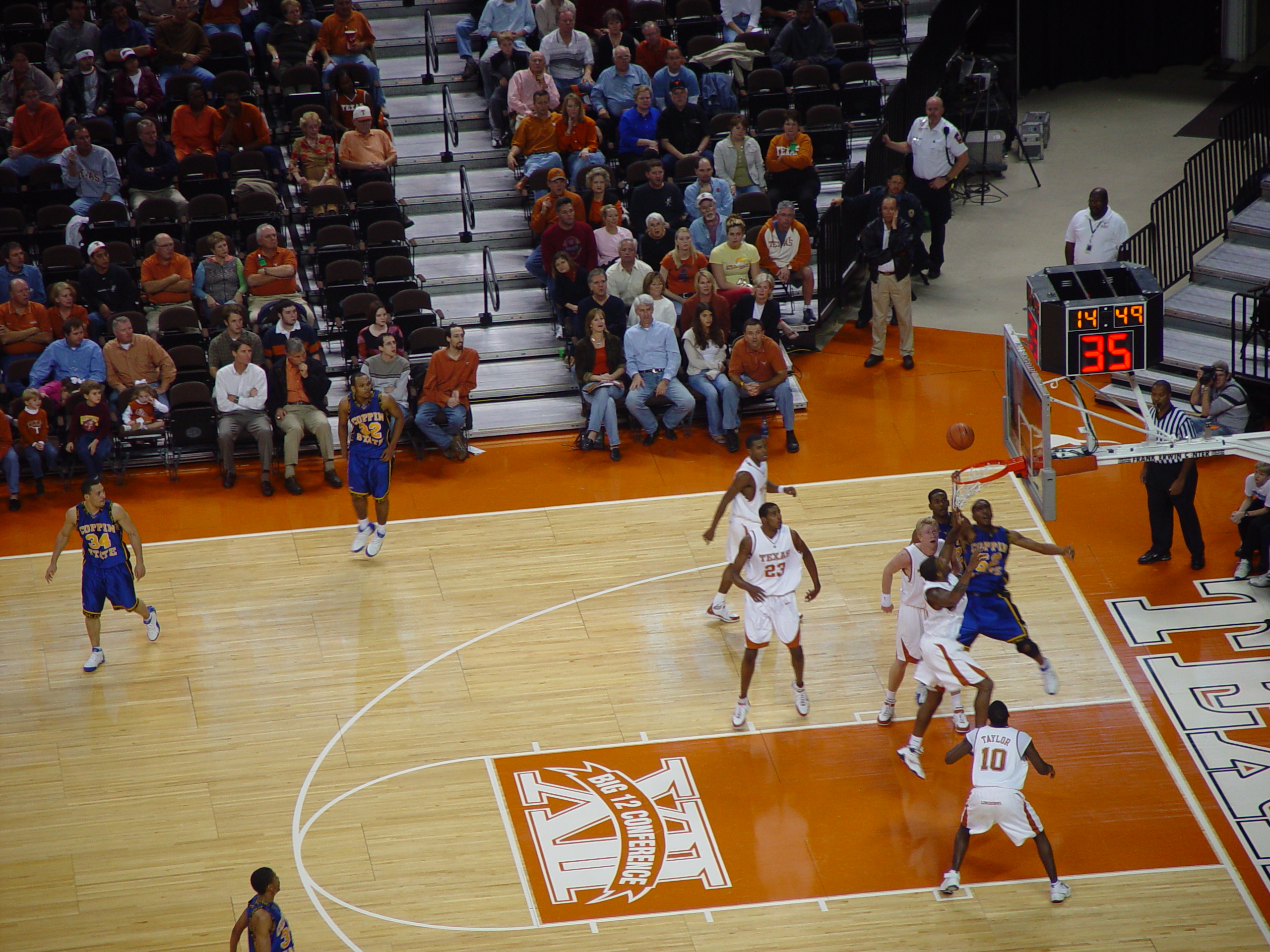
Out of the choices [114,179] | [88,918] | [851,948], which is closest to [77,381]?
[114,179]

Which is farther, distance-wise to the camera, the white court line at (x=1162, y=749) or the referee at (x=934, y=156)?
the referee at (x=934, y=156)

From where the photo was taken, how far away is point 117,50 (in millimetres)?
18266

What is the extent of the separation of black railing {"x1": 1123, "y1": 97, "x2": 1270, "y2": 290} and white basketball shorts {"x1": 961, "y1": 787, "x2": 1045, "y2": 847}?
851 centimetres

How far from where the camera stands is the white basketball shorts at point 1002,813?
32.3 ft

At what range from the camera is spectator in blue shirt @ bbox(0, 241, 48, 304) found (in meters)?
15.6

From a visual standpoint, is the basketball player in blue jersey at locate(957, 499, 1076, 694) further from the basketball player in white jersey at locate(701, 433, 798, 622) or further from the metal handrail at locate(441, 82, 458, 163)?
the metal handrail at locate(441, 82, 458, 163)

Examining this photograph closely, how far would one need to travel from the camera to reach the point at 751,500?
12.1 meters

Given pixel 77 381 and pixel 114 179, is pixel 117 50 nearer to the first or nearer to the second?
pixel 114 179

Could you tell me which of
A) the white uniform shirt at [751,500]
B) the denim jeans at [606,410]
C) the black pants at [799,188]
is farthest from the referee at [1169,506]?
the black pants at [799,188]

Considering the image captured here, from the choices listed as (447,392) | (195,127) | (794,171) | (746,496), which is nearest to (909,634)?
(746,496)

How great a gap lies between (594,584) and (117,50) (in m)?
9.22

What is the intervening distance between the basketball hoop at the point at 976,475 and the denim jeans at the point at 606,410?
3803mm

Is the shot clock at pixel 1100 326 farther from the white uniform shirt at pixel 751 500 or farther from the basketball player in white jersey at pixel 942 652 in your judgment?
the white uniform shirt at pixel 751 500

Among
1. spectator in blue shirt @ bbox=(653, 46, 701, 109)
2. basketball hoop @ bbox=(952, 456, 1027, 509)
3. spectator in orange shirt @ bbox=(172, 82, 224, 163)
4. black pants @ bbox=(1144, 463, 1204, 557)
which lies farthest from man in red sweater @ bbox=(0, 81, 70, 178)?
black pants @ bbox=(1144, 463, 1204, 557)
